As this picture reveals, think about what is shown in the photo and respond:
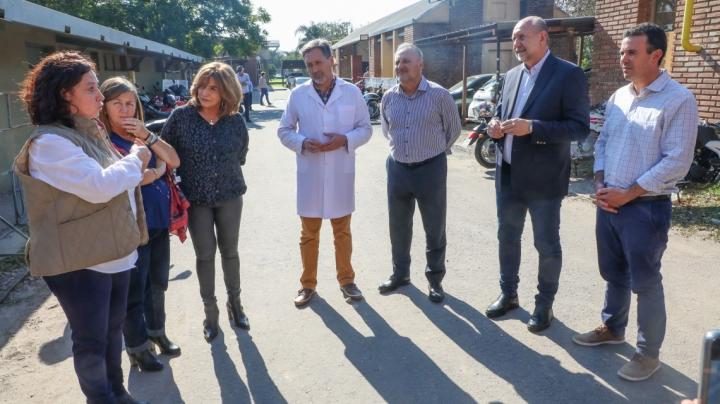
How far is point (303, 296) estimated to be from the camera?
4.37 meters

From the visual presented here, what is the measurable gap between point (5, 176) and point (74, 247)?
7.28 m

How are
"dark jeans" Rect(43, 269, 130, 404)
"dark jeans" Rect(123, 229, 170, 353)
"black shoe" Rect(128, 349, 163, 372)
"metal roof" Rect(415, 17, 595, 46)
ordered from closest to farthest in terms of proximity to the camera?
"dark jeans" Rect(43, 269, 130, 404), "dark jeans" Rect(123, 229, 170, 353), "black shoe" Rect(128, 349, 163, 372), "metal roof" Rect(415, 17, 595, 46)

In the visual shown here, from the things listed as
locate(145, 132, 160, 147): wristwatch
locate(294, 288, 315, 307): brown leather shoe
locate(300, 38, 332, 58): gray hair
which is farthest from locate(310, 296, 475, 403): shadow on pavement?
locate(300, 38, 332, 58): gray hair

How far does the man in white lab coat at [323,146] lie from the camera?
13.7 feet

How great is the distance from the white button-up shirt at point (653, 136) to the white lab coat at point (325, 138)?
1871mm

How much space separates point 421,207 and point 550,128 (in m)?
1.29

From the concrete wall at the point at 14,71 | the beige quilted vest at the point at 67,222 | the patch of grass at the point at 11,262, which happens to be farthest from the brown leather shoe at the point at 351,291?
the concrete wall at the point at 14,71

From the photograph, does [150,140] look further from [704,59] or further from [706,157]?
[704,59]

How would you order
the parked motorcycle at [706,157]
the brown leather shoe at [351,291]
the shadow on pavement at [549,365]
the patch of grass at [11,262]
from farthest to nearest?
the parked motorcycle at [706,157], the patch of grass at [11,262], the brown leather shoe at [351,291], the shadow on pavement at [549,365]

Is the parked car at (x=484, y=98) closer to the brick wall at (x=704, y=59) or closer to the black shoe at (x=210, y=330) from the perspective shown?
the brick wall at (x=704, y=59)

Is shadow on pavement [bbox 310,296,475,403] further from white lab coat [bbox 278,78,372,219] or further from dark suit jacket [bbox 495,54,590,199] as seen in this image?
dark suit jacket [bbox 495,54,590,199]

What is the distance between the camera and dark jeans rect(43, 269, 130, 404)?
2486 mm

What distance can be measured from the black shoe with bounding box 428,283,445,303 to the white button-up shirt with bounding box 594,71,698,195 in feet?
5.28

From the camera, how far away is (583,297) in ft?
14.2
